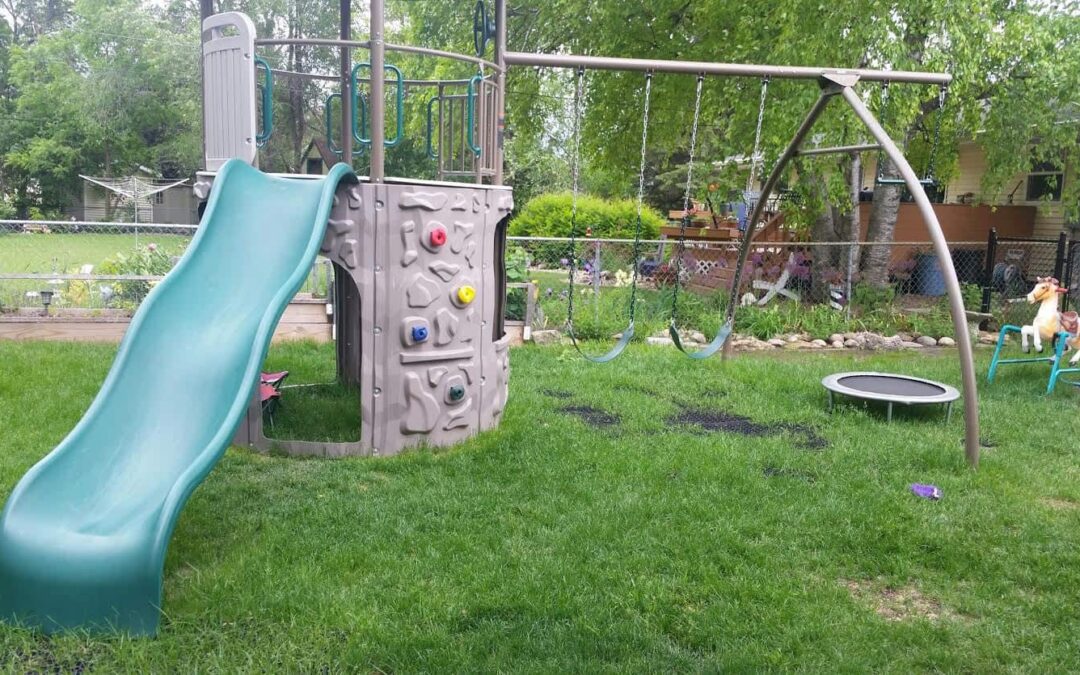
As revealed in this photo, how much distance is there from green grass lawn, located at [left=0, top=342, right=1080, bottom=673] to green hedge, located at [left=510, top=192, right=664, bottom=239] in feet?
44.9

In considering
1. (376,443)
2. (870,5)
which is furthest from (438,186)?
(870,5)

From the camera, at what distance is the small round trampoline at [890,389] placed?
669cm

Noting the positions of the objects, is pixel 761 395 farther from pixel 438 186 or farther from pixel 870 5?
pixel 870 5

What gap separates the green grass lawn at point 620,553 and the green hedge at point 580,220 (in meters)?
13.7

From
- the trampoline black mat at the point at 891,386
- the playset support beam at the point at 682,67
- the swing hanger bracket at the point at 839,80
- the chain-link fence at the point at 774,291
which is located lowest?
the trampoline black mat at the point at 891,386

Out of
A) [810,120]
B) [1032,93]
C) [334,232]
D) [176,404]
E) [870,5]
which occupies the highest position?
[870,5]

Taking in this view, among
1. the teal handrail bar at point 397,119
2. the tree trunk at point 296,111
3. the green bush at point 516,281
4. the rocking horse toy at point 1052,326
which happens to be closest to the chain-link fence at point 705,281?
the green bush at point 516,281

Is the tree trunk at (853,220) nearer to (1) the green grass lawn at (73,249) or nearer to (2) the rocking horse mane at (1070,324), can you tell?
(2) the rocking horse mane at (1070,324)

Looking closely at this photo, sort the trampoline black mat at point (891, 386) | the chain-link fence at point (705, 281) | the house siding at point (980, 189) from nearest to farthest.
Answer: the trampoline black mat at point (891, 386) → the chain-link fence at point (705, 281) → the house siding at point (980, 189)

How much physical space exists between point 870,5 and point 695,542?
24.5 ft

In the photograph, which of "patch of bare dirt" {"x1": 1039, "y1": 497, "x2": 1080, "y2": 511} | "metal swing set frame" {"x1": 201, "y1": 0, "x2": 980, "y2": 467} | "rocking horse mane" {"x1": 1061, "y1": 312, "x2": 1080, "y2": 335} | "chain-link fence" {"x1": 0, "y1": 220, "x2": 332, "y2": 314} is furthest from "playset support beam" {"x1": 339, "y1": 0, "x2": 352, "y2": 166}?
"rocking horse mane" {"x1": 1061, "y1": 312, "x2": 1080, "y2": 335}

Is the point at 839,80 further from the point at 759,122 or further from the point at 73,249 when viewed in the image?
the point at 73,249

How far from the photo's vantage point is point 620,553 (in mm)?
4184

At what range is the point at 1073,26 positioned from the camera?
10555mm
